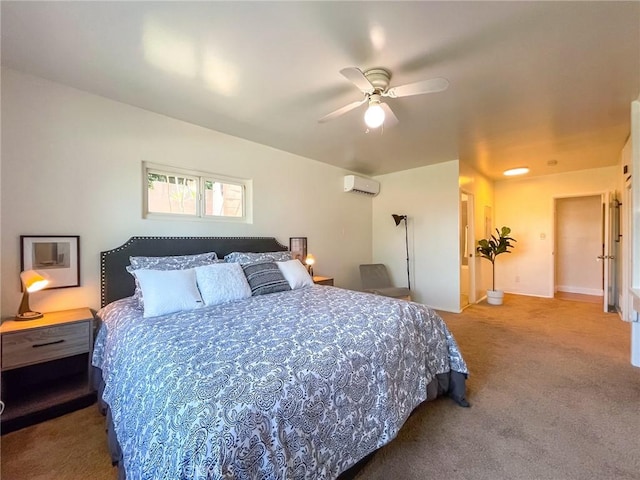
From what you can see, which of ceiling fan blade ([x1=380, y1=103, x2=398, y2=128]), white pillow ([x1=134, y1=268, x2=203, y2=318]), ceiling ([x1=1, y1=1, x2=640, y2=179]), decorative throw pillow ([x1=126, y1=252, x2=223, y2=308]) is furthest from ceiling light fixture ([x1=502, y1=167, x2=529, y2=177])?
white pillow ([x1=134, y1=268, x2=203, y2=318])

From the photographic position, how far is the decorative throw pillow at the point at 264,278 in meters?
2.65

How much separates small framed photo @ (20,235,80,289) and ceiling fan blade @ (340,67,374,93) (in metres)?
2.49

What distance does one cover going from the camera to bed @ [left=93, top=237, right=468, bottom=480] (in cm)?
94

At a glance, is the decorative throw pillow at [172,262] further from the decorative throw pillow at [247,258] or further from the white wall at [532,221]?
the white wall at [532,221]

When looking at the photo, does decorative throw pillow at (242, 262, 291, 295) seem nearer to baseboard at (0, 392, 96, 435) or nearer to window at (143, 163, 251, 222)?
window at (143, 163, 251, 222)

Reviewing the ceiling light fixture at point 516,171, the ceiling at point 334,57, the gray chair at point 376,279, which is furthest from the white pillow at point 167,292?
the ceiling light fixture at point 516,171

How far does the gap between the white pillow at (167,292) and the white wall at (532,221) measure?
20.7 ft

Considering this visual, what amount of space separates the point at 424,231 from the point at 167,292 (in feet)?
13.3

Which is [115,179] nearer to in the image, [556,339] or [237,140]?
[237,140]

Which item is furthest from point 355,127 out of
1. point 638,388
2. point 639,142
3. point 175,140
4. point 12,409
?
point 12,409

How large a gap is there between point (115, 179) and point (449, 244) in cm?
449

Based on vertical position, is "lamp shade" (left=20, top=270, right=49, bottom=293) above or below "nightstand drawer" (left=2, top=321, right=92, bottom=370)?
above

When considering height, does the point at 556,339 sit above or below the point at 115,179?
below

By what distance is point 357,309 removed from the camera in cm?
204
